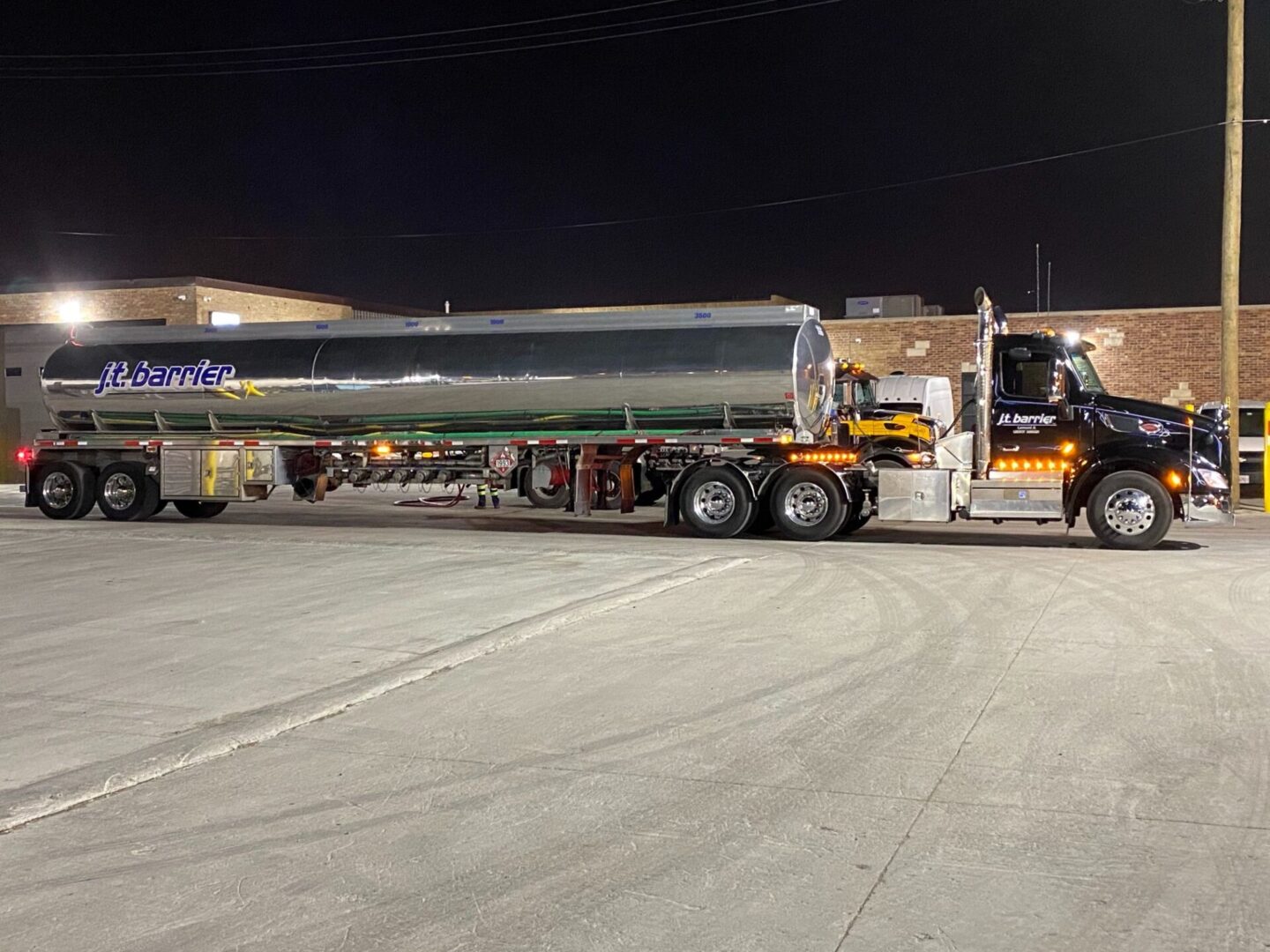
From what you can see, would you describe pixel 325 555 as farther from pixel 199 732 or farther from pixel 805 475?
pixel 199 732

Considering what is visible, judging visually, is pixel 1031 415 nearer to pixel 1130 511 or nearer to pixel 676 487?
pixel 1130 511

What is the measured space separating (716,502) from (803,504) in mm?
1350

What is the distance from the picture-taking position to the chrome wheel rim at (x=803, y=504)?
1783 centimetres

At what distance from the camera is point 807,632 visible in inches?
389

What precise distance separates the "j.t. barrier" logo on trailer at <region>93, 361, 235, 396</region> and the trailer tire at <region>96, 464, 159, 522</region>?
147 cm

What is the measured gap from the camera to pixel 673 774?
20.2 ft

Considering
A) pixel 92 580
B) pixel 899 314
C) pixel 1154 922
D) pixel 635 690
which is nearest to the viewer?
pixel 1154 922

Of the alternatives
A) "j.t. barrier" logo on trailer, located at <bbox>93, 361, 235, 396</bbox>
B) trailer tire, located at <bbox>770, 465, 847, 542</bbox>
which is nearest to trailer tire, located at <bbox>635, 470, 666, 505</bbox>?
trailer tire, located at <bbox>770, 465, 847, 542</bbox>

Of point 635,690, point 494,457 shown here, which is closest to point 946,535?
point 494,457

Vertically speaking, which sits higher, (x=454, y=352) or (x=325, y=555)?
(x=454, y=352)

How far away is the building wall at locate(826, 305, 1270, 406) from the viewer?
30.6 m

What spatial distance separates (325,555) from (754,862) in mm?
11040

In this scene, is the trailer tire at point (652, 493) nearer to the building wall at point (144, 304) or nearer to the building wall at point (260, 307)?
the building wall at point (144, 304)

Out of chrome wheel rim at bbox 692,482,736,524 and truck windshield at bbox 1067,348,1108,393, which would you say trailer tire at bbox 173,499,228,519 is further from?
truck windshield at bbox 1067,348,1108,393
